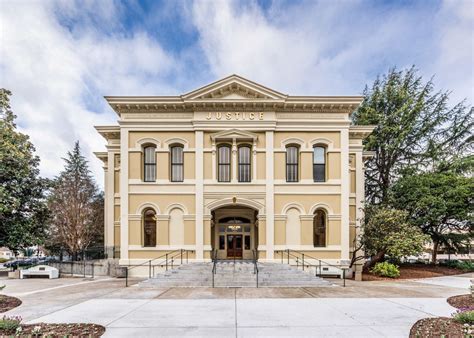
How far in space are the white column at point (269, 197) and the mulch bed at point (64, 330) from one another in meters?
12.1

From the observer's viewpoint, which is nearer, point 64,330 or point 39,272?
point 64,330

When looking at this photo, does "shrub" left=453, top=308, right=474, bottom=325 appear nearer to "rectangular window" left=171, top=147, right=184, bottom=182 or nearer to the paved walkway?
the paved walkway

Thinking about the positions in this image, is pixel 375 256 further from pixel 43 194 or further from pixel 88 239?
pixel 88 239

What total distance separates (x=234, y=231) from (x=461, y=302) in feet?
41.8

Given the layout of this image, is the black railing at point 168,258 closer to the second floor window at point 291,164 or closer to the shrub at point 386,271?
the second floor window at point 291,164

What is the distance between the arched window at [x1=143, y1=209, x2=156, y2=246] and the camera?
767 inches

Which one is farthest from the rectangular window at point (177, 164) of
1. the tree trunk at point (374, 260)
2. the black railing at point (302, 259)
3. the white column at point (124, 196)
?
the tree trunk at point (374, 260)

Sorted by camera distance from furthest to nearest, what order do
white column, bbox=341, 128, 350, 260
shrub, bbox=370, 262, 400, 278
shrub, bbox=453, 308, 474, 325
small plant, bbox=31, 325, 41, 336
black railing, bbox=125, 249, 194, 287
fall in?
white column, bbox=341, 128, 350, 260, black railing, bbox=125, 249, 194, 287, shrub, bbox=370, 262, 400, 278, shrub, bbox=453, 308, 474, 325, small plant, bbox=31, 325, 41, 336

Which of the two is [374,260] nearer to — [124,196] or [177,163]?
[177,163]

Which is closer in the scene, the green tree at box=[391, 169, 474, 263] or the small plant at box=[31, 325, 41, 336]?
the small plant at box=[31, 325, 41, 336]

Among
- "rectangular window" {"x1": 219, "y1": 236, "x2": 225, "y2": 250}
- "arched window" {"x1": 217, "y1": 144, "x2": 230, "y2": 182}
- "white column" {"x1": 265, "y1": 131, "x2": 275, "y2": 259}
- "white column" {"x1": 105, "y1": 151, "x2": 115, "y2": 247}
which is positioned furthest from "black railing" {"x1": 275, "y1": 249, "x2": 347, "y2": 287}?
"white column" {"x1": 105, "y1": 151, "x2": 115, "y2": 247}

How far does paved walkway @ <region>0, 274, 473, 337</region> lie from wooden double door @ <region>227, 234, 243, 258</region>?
6.29 metres

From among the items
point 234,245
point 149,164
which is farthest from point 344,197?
point 149,164

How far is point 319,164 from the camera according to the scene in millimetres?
19875
